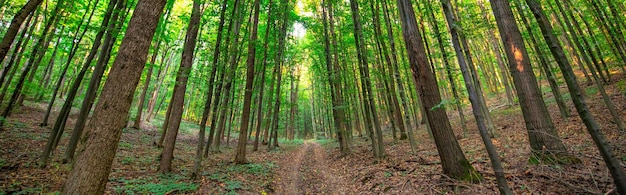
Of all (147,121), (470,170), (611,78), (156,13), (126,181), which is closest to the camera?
(156,13)

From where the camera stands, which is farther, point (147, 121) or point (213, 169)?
point (147, 121)

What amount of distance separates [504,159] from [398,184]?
9.54 feet

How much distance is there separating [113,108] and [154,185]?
3.56 m

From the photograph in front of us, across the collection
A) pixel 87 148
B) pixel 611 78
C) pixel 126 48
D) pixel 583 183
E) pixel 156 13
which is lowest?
pixel 583 183

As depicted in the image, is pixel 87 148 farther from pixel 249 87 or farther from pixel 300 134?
pixel 300 134

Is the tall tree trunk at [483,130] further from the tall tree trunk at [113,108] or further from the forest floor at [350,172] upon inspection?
the tall tree trunk at [113,108]

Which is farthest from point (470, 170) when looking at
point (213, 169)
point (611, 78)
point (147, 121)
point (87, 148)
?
point (147, 121)

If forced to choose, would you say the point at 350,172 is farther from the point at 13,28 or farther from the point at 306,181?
the point at 13,28

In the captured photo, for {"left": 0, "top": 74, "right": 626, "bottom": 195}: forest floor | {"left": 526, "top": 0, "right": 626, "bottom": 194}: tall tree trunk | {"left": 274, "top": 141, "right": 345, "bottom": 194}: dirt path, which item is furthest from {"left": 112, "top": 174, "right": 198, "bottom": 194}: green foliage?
{"left": 526, "top": 0, "right": 626, "bottom": 194}: tall tree trunk

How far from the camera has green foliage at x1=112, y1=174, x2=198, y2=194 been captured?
567 cm

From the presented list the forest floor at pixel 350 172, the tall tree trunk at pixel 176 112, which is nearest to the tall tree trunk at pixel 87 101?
the forest floor at pixel 350 172

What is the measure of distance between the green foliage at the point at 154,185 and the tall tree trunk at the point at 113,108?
113 inches

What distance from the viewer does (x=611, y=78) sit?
13906 millimetres

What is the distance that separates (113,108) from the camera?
134 inches
